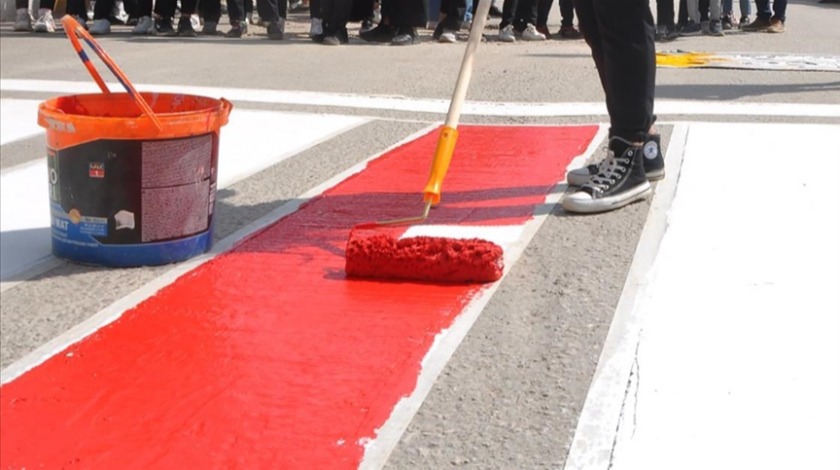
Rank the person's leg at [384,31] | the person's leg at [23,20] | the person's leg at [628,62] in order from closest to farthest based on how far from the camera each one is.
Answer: the person's leg at [628,62]
the person's leg at [384,31]
the person's leg at [23,20]

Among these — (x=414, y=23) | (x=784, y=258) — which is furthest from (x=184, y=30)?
(x=784, y=258)

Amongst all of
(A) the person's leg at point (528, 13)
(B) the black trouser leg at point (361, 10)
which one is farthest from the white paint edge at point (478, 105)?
(A) the person's leg at point (528, 13)

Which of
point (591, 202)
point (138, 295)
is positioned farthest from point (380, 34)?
point (138, 295)

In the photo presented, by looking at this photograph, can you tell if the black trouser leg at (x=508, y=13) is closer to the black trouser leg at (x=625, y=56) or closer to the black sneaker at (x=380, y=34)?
the black sneaker at (x=380, y=34)

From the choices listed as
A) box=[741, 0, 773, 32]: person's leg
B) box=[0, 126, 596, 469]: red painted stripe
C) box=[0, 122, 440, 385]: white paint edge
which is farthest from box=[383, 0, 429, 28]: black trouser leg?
box=[0, 126, 596, 469]: red painted stripe

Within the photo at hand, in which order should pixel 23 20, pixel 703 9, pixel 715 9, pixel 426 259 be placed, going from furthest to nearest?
pixel 23 20, pixel 703 9, pixel 715 9, pixel 426 259

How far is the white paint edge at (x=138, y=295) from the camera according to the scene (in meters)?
3.47

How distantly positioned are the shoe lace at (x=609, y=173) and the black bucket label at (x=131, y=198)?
137cm

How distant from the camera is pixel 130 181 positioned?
13.6 feet

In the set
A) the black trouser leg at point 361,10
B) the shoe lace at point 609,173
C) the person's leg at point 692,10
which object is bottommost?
the shoe lace at point 609,173

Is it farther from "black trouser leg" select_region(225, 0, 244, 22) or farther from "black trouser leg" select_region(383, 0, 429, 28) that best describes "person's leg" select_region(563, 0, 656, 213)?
"black trouser leg" select_region(225, 0, 244, 22)

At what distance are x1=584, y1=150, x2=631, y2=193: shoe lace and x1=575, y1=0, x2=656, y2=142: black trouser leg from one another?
10 centimetres

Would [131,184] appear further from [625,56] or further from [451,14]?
[451,14]

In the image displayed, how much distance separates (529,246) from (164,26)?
31.9 feet
